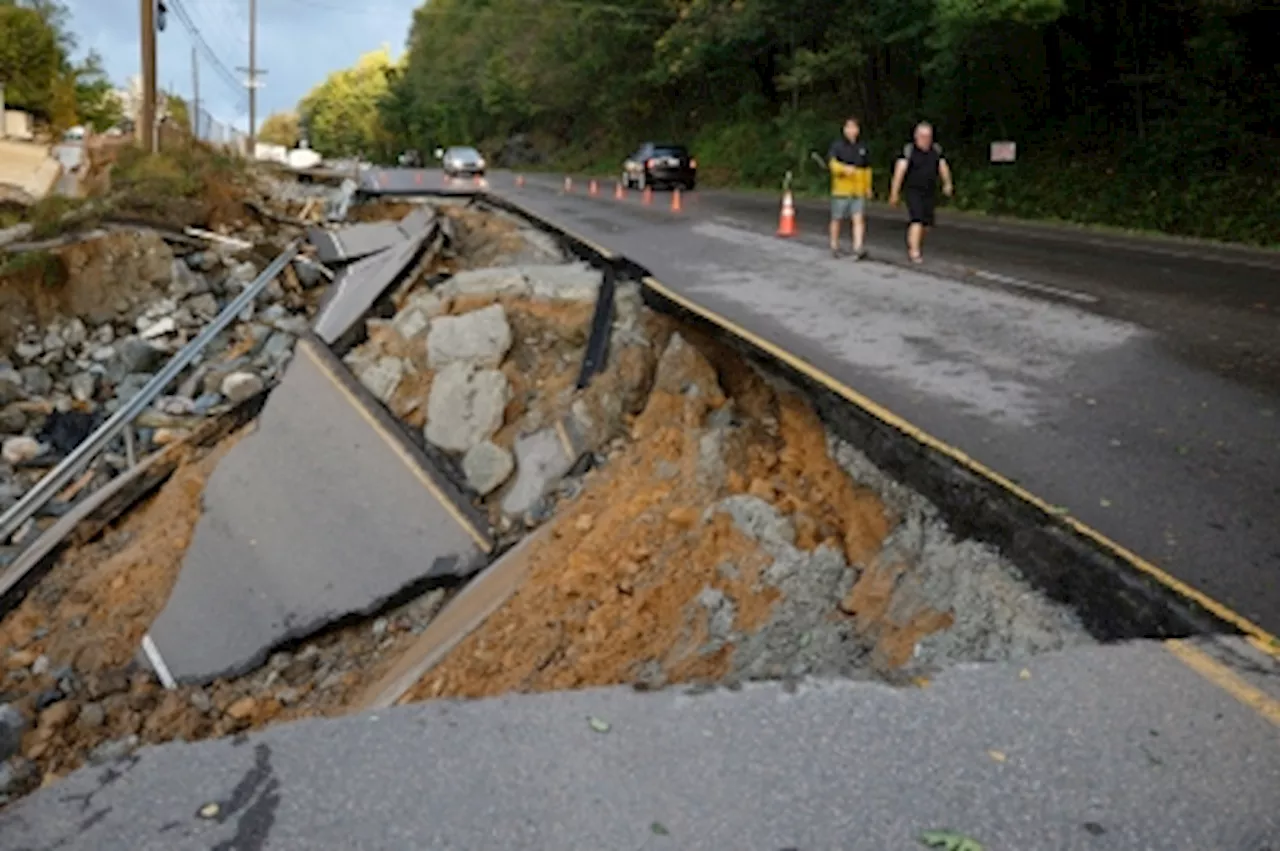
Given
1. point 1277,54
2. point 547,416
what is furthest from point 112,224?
point 1277,54

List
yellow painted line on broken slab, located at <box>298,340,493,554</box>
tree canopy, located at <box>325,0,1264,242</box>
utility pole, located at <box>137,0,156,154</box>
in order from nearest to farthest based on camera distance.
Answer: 1. yellow painted line on broken slab, located at <box>298,340,493,554</box>
2. tree canopy, located at <box>325,0,1264,242</box>
3. utility pole, located at <box>137,0,156,154</box>

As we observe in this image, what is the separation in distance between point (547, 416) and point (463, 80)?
262ft

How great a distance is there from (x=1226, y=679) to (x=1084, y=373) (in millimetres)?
4242

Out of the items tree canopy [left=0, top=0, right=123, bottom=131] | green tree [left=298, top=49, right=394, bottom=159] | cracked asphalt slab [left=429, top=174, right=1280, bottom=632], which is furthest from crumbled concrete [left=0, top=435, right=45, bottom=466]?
green tree [left=298, top=49, right=394, bottom=159]

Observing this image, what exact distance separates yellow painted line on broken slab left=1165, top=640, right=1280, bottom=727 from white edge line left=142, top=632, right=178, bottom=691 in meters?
5.75

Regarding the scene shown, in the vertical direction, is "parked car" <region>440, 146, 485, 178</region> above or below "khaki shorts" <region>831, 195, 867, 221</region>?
above

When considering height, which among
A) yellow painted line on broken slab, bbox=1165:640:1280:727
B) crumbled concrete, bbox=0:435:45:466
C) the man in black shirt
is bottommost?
crumbled concrete, bbox=0:435:45:466

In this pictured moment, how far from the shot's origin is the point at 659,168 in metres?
32.7

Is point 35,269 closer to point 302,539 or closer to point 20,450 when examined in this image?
point 20,450

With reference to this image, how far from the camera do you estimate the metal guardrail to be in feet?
30.2

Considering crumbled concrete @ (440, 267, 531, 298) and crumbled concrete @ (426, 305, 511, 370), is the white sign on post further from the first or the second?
crumbled concrete @ (426, 305, 511, 370)

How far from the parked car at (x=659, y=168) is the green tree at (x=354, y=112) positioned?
76574mm

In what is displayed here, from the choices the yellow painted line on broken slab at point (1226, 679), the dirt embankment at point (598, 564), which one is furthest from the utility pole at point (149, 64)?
the yellow painted line on broken slab at point (1226, 679)

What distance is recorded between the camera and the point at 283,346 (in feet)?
42.0
